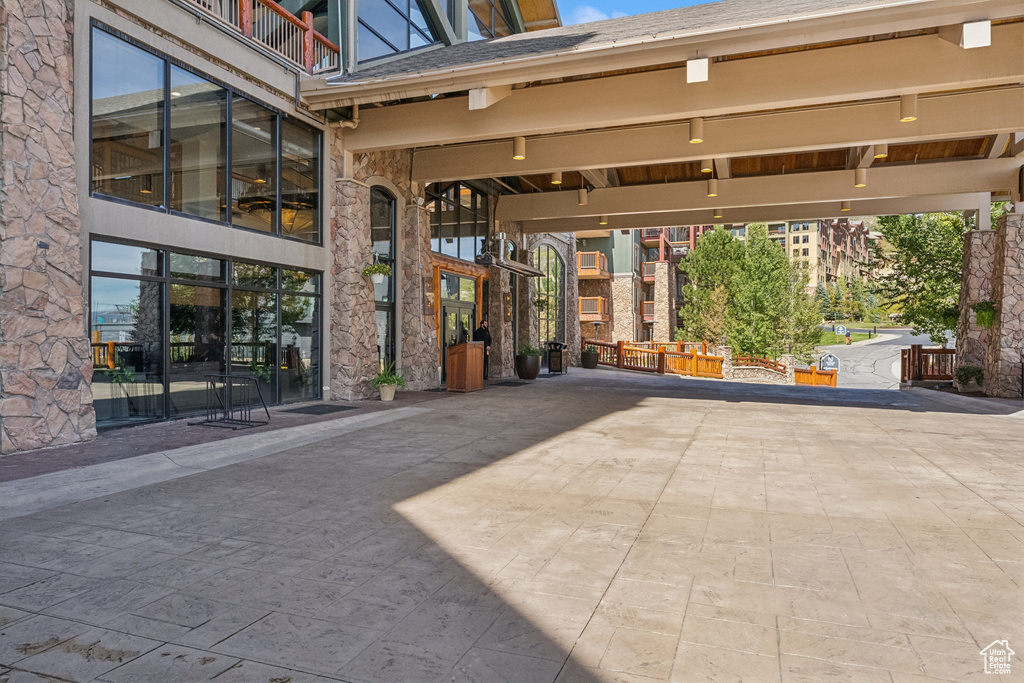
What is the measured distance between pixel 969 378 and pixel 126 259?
1734cm

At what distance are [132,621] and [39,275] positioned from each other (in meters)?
5.49

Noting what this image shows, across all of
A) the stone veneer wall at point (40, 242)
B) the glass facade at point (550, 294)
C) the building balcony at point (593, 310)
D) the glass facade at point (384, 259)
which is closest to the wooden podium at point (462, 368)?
the glass facade at point (384, 259)

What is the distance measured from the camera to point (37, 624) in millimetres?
2787

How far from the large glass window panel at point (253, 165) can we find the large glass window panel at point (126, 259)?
158 centimetres

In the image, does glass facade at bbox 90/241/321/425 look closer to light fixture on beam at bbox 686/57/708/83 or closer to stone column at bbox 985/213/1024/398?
light fixture on beam at bbox 686/57/708/83

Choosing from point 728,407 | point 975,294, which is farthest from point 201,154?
point 975,294

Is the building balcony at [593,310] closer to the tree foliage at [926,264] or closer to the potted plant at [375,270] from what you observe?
the tree foliage at [926,264]

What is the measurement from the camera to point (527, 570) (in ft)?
11.3

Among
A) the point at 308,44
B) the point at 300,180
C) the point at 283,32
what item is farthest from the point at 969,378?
the point at 283,32

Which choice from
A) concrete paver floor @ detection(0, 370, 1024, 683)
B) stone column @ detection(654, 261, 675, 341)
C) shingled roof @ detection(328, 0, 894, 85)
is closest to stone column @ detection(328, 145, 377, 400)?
shingled roof @ detection(328, 0, 894, 85)

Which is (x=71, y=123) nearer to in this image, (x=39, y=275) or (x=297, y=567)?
(x=39, y=275)

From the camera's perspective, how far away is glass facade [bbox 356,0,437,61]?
40.5 feet

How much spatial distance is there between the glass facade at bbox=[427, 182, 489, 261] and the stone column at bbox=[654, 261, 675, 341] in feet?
69.0

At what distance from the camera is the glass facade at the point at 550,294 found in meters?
22.1
